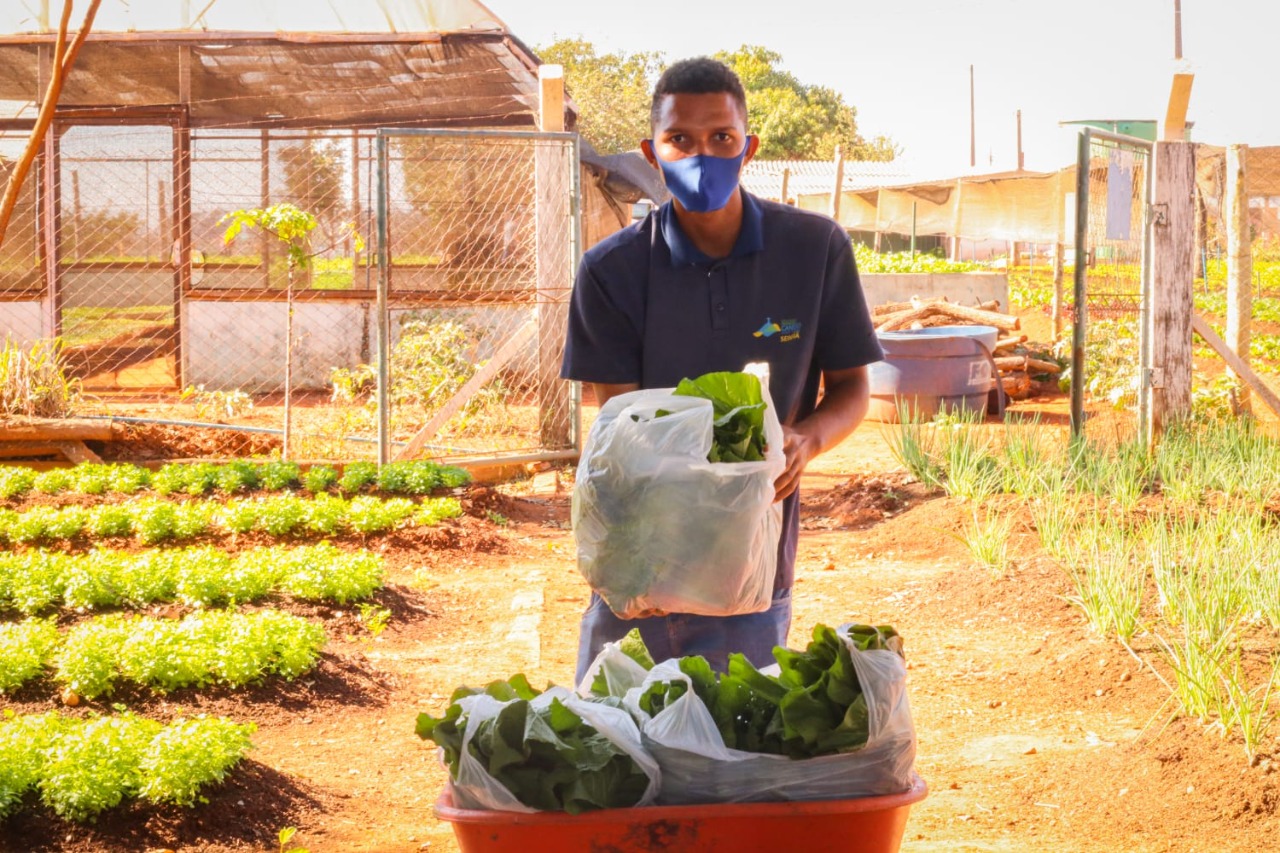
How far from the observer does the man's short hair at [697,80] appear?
2768mm

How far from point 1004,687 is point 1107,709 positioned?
50 centimetres

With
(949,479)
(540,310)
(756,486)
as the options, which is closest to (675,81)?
(756,486)

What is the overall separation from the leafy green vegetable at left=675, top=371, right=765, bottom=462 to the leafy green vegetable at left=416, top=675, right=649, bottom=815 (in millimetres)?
545

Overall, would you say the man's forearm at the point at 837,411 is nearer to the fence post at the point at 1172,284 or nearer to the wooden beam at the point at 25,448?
the fence post at the point at 1172,284

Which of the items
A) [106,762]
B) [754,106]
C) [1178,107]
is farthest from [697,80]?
[754,106]

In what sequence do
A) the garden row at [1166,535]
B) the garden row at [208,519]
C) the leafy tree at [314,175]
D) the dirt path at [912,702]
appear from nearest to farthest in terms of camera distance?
the dirt path at [912,702] → the garden row at [1166,535] → the garden row at [208,519] → the leafy tree at [314,175]

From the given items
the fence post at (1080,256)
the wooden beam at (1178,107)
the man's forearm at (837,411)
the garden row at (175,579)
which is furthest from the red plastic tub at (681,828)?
the wooden beam at (1178,107)

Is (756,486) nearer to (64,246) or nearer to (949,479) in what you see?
(949,479)

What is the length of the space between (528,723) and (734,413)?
2.13ft

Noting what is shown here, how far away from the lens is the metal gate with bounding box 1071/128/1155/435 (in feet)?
27.0

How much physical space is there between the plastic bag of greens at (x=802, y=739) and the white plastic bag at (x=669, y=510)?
293mm

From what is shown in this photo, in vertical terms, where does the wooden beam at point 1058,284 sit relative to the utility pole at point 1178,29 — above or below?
below

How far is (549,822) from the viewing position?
6.08 feet

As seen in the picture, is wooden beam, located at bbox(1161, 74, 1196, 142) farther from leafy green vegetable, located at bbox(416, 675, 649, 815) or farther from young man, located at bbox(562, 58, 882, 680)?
leafy green vegetable, located at bbox(416, 675, 649, 815)
